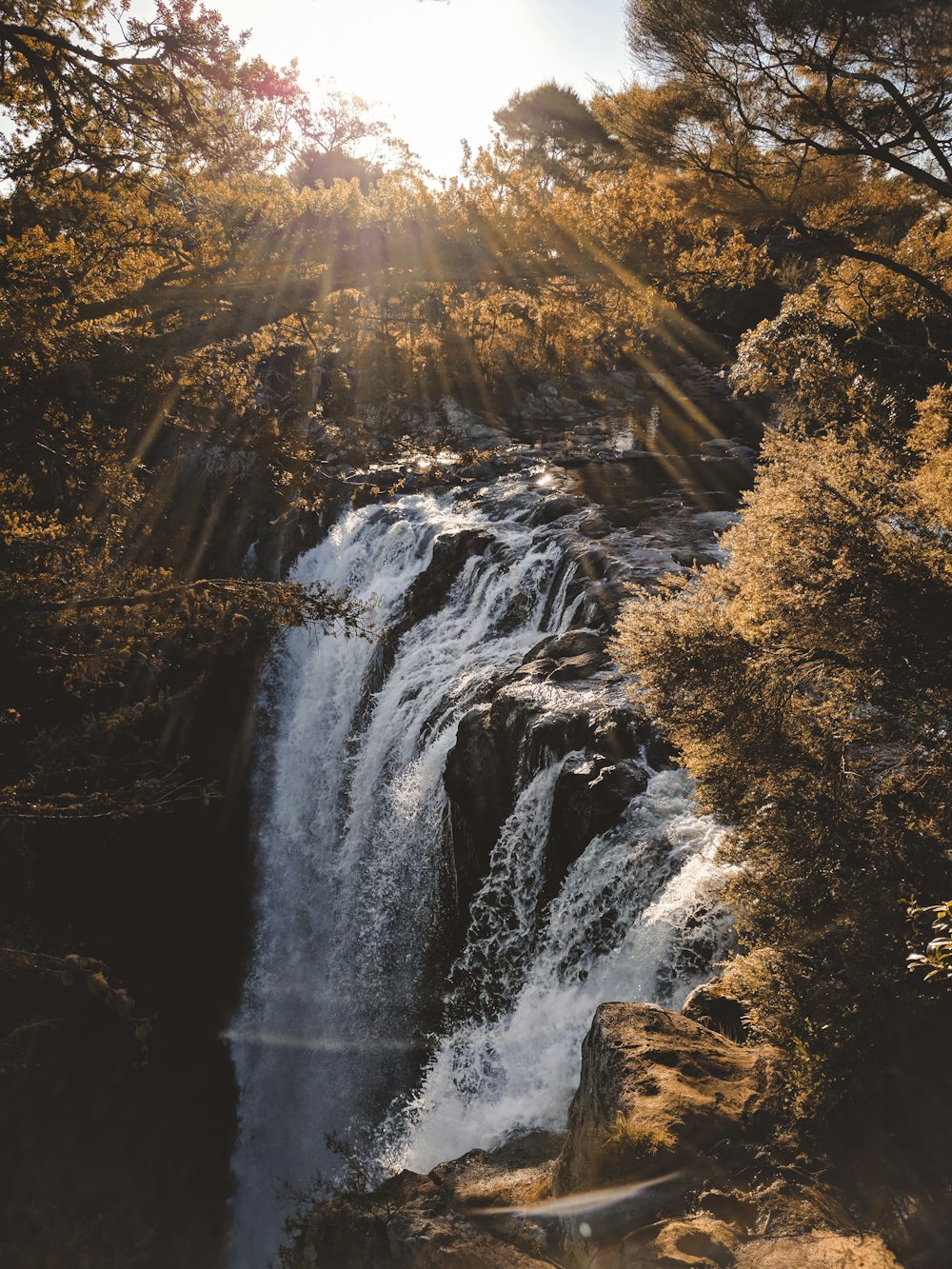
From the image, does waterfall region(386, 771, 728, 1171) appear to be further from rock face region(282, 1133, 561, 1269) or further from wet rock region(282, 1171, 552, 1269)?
wet rock region(282, 1171, 552, 1269)

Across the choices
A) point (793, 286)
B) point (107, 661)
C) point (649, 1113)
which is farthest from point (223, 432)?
point (793, 286)

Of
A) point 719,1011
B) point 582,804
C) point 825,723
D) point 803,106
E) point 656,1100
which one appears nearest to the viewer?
point 656,1100

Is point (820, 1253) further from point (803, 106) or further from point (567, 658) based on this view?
point (803, 106)

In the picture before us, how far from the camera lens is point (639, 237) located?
9133mm

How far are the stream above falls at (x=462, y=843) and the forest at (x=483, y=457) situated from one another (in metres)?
1.24

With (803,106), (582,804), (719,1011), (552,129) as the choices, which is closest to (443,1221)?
(719,1011)

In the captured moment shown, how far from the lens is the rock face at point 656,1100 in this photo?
15.9 ft

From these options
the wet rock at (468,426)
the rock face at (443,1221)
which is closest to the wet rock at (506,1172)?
the rock face at (443,1221)

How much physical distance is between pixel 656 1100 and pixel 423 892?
285 inches

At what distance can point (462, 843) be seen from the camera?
1120 centimetres

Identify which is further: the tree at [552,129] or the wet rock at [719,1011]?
the tree at [552,129]

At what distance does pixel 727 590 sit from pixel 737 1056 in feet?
Result: 14.3

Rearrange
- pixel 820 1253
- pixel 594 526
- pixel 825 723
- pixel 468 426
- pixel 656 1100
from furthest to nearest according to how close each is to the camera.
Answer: pixel 468 426
pixel 594 526
pixel 825 723
pixel 656 1100
pixel 820 1253

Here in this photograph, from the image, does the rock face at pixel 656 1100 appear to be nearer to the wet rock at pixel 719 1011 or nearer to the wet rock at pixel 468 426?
the wet rock at pixel 719 1011
